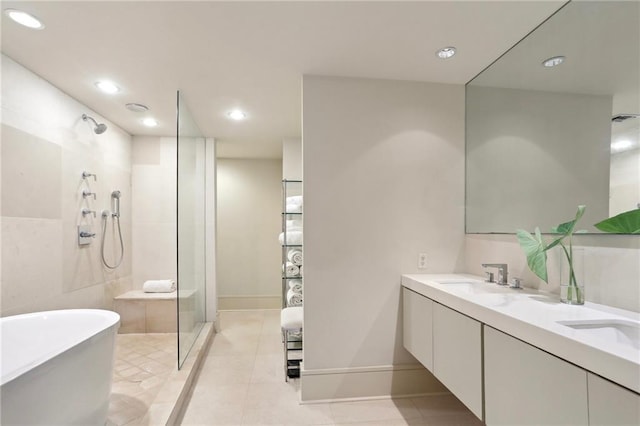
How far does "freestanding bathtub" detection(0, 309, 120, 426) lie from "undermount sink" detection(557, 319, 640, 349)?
7.35 ft

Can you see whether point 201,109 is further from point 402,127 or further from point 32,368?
point 32,368

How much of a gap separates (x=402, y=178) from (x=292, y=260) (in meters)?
1.27

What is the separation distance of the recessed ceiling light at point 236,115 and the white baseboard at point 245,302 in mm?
2689

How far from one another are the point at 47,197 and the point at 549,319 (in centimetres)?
335

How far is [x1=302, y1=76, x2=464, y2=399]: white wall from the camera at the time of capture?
219 centimetres

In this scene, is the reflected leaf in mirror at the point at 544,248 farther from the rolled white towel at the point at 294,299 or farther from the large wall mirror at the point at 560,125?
the rolled white towel at the point at 294,299

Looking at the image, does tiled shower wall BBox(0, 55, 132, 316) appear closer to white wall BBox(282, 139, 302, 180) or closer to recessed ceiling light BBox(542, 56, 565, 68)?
white wall BBox(282, 139, 302, 180)

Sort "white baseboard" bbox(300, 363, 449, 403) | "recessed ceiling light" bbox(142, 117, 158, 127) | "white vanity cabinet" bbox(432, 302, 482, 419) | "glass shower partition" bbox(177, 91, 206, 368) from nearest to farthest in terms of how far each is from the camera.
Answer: "white vanity cabinet" bbox(432, 302, 482, 419) < "white baseboard" bbox(300, 363, 449, 403) < "glass shower partition" bbox(177, 91, 206, 368) < "recessed ceiling light" bbox(142, 117, 158, 127)

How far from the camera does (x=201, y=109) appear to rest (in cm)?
282

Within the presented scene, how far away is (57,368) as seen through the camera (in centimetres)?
144

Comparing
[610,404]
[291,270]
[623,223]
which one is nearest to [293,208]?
[291,270]

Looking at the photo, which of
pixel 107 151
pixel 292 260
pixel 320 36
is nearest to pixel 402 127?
pixel 320 36

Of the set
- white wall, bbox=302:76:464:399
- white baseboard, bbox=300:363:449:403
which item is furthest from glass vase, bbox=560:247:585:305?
white baseboard, bbox=300:363:449:403

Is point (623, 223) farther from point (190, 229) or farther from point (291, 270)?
point (190, 229)
